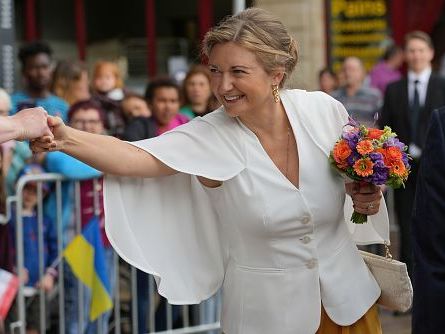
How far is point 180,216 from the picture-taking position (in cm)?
372

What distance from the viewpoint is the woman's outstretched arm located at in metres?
3.36

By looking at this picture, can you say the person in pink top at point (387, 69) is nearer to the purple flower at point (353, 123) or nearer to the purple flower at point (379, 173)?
the purple flower at point (353, 123)

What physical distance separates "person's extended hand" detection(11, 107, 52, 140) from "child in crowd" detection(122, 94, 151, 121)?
383 cm

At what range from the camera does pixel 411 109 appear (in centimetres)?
791

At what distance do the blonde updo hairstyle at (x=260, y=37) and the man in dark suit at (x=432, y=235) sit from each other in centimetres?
78

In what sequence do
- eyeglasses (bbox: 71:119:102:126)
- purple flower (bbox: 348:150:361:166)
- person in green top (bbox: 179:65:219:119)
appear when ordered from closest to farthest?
purple flower (bbox: 348:150:361:166) → eyeglasses (bbox: 71:119:102:126) → person in green top (bbox: 179:65:219:119)

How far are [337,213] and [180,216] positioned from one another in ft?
2.07

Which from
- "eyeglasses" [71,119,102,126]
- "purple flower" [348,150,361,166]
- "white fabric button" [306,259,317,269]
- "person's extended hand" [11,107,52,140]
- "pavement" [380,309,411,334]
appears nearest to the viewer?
"person's extended hand" [11,107,52,140]

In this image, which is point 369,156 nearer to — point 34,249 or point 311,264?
point 311,264

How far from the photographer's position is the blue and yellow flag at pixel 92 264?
18.5 ft

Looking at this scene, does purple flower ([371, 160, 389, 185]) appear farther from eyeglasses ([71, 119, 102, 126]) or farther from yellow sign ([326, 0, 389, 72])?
yellow sign ([326, 0, 389, 72])

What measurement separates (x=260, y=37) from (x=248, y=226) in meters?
0.71

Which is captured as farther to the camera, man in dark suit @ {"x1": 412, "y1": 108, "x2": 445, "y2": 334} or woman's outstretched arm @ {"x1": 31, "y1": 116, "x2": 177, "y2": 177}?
woman's outstretched arm @ {"x1": 31, "y1": 116, "x2": 177, "y2": 177}

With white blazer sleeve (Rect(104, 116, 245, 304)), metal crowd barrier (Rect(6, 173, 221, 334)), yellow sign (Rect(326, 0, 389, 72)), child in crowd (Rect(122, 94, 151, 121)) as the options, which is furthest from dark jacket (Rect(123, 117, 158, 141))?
yellow sign (Rect(326, 0, 389, 72))
